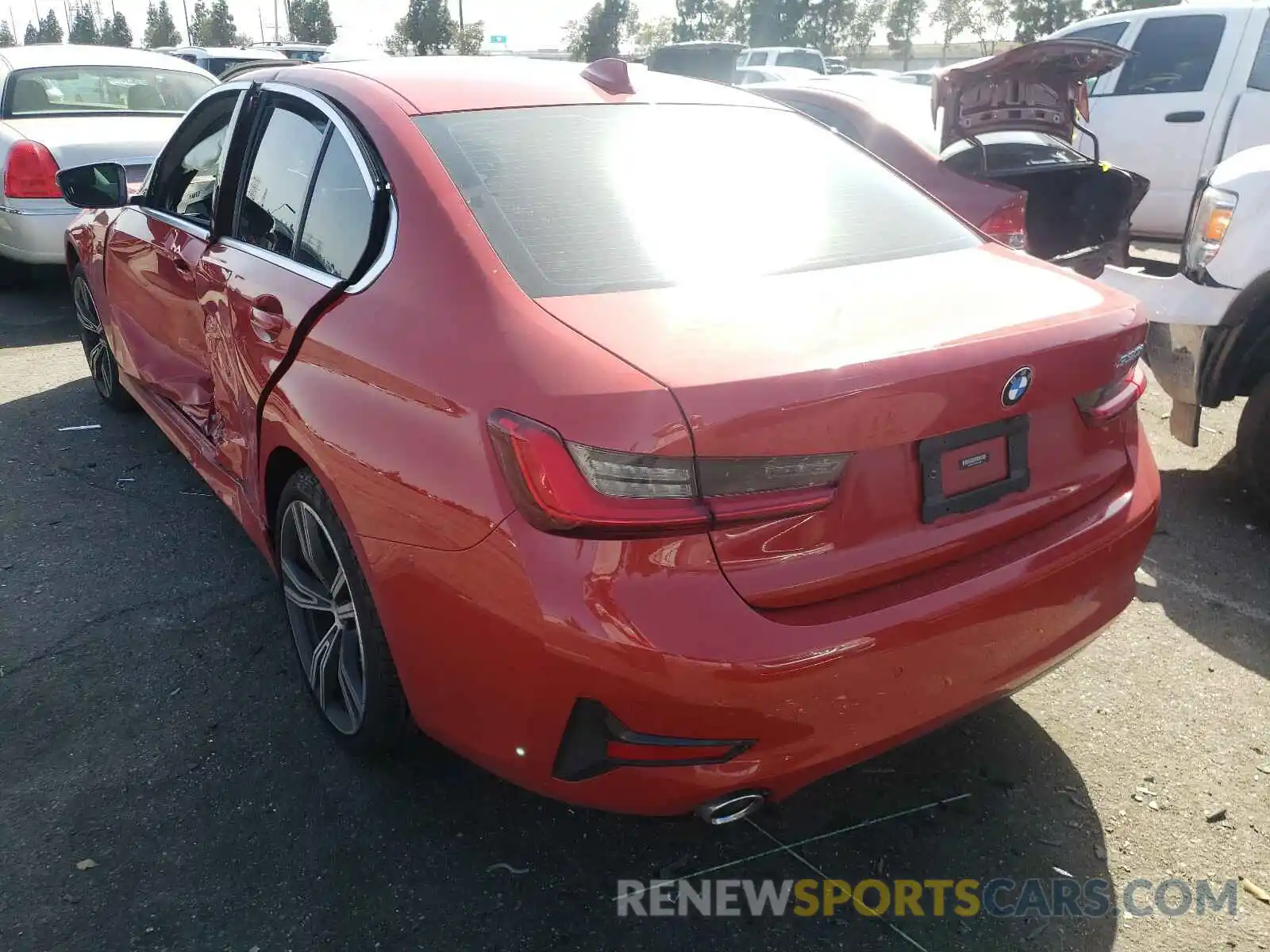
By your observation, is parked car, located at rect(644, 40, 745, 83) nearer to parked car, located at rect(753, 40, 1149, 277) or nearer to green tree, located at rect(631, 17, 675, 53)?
parked car, located at rect(753, 40, 1149, 277)

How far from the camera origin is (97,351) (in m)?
5.25

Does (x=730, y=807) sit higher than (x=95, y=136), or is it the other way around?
(x=95, y=136)

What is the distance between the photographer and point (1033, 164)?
18.8ft

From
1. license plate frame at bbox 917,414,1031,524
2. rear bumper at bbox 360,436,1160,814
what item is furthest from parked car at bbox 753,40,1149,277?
rear bumper at bbox 360,436,1160,814

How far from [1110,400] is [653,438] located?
3.73 feet

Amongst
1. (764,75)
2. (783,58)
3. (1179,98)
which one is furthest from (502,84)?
(783,58)

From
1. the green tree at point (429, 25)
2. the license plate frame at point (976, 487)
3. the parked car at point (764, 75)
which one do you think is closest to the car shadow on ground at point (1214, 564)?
the license plate frame at point (976, 487)

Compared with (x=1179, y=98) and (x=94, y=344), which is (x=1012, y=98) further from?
(x=94, y=344)

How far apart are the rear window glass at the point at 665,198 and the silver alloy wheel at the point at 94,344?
3.37m

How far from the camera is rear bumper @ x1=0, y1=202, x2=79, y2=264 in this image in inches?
278

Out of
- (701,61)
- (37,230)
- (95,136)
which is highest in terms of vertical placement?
(701,61)

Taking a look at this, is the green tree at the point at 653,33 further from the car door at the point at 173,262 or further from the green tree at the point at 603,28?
the car door at the point at 173,262

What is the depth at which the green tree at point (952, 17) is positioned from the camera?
68.0 m

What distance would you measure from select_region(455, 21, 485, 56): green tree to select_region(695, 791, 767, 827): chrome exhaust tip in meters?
48.0
